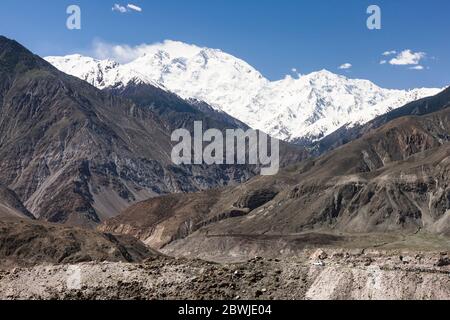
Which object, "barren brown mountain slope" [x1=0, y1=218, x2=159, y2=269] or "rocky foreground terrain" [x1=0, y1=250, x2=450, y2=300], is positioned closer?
"rocky foreground terrain" [x1=0, y1=250, x2=450, y2=300]

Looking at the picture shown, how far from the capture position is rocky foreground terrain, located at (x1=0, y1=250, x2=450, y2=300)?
131 feet

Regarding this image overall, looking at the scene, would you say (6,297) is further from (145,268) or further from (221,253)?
(221,253)

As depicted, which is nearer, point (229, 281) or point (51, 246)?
point (229, 281)

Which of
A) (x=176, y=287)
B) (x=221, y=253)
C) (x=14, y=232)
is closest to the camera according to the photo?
(x=176, y=287)

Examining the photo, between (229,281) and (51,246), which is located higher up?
(229,281)

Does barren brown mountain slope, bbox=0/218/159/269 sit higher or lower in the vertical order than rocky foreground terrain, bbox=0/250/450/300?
lower

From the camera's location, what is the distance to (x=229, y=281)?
42062mm

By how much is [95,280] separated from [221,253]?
155 metres

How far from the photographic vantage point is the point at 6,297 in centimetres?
4294

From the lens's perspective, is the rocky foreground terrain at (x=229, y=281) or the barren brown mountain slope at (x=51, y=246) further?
the barren brown mountain slope at (x=51, y=246)

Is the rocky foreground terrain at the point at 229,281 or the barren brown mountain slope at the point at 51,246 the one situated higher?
the rocky foreground terrain at the point at 229,281

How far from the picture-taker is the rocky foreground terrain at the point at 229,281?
131 ft
